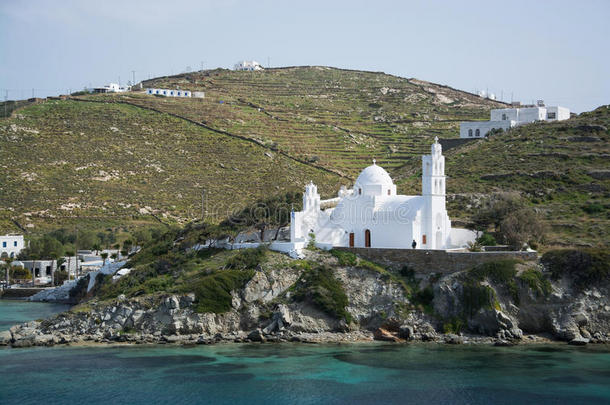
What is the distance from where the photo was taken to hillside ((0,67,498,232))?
78312 millimetres

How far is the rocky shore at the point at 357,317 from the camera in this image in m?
42.7

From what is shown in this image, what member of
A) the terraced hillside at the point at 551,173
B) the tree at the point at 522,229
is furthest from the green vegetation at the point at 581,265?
the terraced hillside at the point at 551,173

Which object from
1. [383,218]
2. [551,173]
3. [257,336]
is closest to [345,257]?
[383,218]

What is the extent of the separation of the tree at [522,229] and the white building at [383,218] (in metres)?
2.44

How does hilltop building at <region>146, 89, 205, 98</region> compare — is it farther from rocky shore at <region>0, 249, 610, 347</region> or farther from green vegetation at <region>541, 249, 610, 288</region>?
green vegetation at <region>541, 249, 610, 288</region>

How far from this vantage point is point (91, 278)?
6241 centimetres

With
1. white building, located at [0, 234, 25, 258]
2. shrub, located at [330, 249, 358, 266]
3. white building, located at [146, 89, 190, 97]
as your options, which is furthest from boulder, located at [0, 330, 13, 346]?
white building, located at [146, 89, 190, 97]

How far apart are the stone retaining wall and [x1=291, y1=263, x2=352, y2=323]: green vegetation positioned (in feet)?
11.0

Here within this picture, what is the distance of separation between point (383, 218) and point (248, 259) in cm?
967

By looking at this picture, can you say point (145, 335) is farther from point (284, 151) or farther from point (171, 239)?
point (284, 151)

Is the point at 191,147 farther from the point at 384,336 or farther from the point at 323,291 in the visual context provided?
the point at 384,336

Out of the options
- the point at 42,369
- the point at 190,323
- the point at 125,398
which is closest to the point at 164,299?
the point at 190,323

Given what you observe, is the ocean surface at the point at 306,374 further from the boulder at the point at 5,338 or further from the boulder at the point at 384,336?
the boulder at the point at 5,338

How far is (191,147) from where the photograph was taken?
91.6 meters
